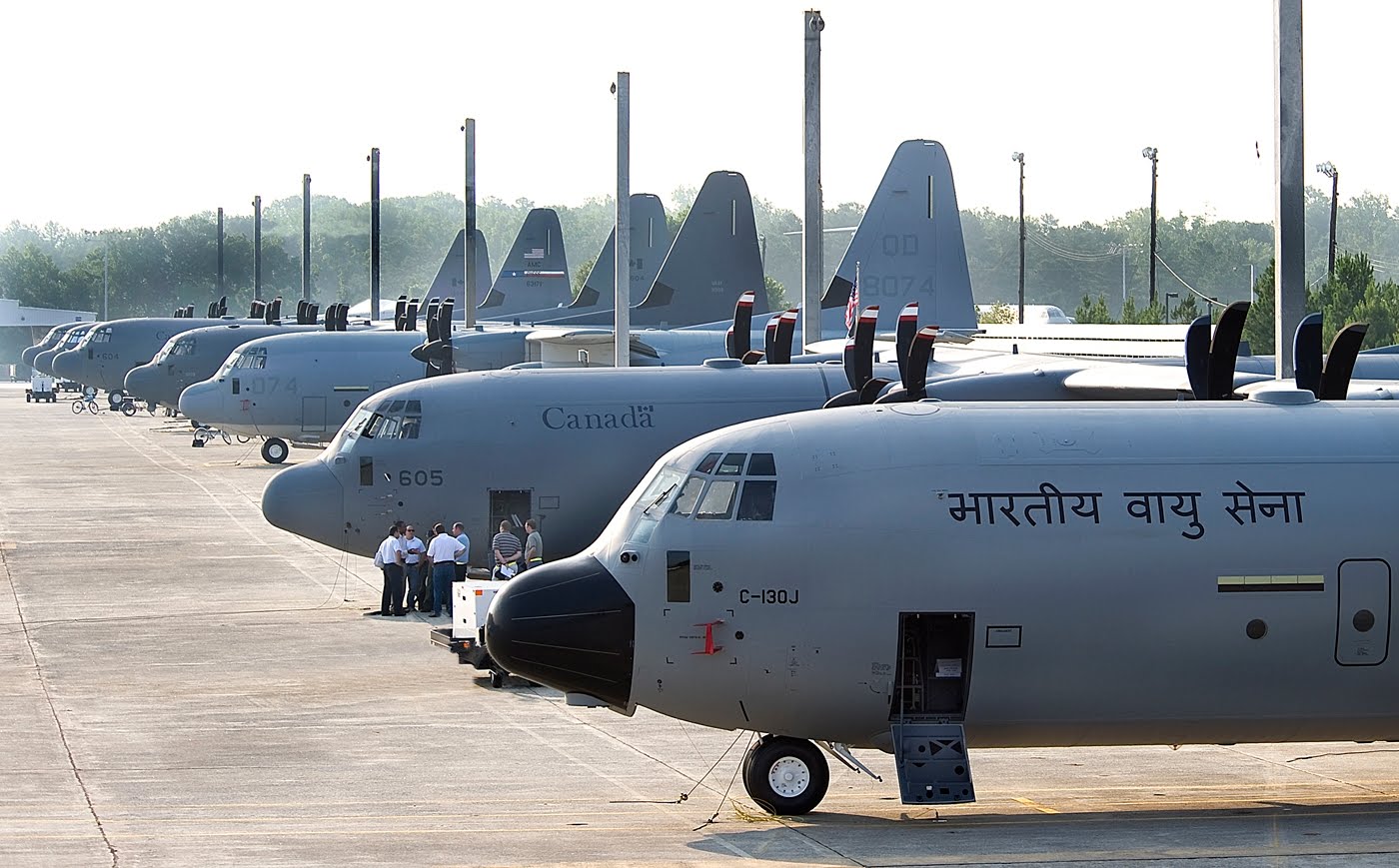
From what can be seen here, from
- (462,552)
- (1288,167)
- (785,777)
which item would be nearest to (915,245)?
(462,552)

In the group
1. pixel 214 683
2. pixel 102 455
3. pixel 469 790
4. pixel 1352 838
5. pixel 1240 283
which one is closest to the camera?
pixel 1352 838

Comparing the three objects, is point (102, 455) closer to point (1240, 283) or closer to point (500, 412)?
point (500, 412)

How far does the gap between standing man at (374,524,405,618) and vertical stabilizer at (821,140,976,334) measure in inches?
623

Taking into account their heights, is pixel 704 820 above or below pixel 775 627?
below

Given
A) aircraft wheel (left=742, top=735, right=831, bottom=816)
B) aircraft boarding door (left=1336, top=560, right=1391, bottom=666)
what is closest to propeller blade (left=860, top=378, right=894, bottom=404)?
aircraft wheel (left=742, top=735, right=831, bottom=816)

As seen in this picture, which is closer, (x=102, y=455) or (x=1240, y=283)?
(x=102, y=455)

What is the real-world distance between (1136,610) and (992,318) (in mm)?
109746

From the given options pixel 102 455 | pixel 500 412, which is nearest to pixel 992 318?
pixel 102 455

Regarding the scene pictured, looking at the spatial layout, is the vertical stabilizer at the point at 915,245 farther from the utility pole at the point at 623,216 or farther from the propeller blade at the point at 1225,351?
the propeller blade at the point at 1225,351

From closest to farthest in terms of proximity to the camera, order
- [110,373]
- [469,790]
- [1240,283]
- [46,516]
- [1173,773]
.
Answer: [469,790] < [1173,773] < [46,516] < [110,373] < [1240,283]

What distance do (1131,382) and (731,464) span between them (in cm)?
1051

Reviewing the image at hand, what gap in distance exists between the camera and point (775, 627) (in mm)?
15586

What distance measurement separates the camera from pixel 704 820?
52.2 feet

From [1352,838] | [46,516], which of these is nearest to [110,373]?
[46,516]
